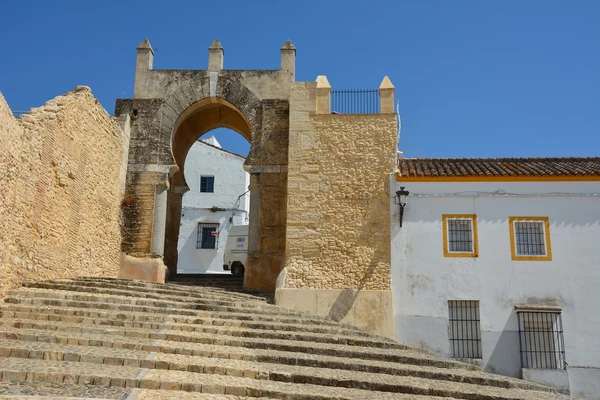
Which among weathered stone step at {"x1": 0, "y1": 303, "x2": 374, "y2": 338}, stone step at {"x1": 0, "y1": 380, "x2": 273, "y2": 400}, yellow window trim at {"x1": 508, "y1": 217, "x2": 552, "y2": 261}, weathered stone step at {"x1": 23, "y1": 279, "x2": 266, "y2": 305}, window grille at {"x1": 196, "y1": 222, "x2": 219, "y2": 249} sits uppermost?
window grille at {"x1": 196, "y1": 222, "x2": 219, "y2": 249}

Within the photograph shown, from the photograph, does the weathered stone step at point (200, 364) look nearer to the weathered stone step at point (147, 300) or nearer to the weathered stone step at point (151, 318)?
the weathered stone step at point (151, 318)

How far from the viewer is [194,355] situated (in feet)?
25.1

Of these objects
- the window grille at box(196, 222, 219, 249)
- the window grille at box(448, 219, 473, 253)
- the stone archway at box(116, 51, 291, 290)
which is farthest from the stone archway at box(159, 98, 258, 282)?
the window grille at box(196, 222, 219, 249)

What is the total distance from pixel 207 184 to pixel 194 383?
22.1m

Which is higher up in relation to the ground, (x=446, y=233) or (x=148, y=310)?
(x=446, y=233)

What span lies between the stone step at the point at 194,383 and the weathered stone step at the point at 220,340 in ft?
4.19

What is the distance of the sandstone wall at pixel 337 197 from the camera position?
42.8ft

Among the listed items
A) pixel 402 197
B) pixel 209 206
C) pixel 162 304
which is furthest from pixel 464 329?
pixel 209 206

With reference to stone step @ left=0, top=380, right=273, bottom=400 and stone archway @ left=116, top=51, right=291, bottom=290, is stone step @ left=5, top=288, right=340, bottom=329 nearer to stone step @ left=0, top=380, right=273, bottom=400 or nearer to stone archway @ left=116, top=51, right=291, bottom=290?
stone archway @ left=116, top=51, right=291, bottom=290

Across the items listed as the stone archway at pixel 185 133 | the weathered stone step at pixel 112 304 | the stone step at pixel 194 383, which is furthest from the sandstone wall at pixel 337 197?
the stone step at pixel 194 383

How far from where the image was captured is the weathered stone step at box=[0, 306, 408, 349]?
8.65 metres

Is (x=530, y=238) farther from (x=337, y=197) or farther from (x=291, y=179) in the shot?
(x=291, y=179)

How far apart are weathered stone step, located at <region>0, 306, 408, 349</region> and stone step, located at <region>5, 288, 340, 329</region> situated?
26.1 inches

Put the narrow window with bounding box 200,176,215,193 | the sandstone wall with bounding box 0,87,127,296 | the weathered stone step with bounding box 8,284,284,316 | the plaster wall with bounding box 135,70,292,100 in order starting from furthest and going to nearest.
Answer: the narrow window with bounding box 200,176,215,193, the plaster wall with bounding box 135,70,292,100, the weathered stone step with bounding box 8,284,284,316, the sandstone wall with bounding box 0,87,127,296
